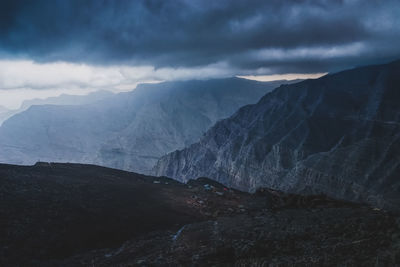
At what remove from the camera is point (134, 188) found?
148 feet

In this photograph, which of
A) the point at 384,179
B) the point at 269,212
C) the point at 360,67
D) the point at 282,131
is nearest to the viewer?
the point at 269,212

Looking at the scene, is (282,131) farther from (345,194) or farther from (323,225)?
(323,225)

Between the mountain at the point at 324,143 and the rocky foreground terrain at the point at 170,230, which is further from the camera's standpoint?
the mountain at the point at 324,143

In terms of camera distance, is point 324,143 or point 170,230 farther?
A: point 324,143

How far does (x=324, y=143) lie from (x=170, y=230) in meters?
114

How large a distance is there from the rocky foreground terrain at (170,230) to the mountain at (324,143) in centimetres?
5540

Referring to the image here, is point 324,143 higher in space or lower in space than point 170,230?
higher

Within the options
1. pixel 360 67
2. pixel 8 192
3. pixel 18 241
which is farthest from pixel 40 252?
pixel 360 67

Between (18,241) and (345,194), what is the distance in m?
91.2

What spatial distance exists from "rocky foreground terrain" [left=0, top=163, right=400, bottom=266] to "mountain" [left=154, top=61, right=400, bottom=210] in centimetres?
5540

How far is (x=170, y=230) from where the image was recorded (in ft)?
93.6

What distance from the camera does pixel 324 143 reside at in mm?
126812

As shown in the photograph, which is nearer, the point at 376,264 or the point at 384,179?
the point at 376,264

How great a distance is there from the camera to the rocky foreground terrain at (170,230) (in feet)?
57.0
